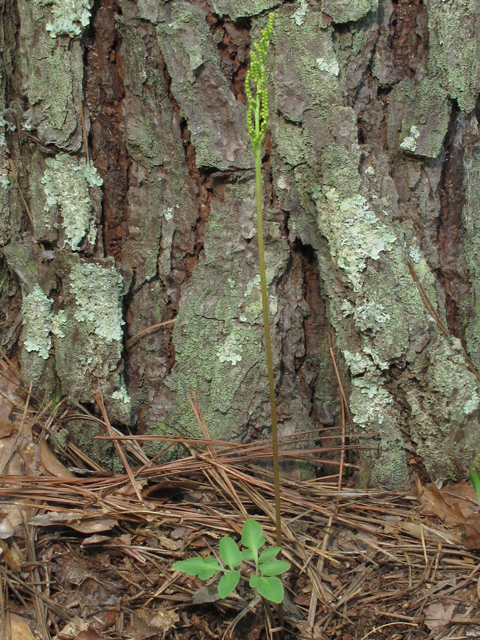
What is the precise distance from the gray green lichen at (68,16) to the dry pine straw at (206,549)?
4.05 feet

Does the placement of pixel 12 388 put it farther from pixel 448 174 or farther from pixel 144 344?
pixel 448 174

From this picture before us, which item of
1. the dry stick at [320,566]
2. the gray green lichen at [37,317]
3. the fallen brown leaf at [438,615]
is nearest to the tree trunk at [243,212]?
the gray green lichen at [37,317]

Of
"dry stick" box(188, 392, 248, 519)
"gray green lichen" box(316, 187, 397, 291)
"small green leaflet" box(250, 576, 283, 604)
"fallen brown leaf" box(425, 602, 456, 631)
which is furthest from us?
"gray green lichen" box(316, 187, 397, 291)

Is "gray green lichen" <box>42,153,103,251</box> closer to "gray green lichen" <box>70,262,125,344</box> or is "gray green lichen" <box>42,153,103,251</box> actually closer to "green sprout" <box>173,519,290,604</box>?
"gray green lichen" <box>70,262,125,344</box>

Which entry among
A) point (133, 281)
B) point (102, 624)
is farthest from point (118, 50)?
point (102, 624)

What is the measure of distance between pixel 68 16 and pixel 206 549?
173 cm

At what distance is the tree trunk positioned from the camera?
1645mm

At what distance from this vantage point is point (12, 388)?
1.80m

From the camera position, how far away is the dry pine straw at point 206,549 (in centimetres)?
127

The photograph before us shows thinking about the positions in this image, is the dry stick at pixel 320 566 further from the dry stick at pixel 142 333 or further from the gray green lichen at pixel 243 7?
the gray green lichen at pixel 243 7

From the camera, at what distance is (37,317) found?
176 cm

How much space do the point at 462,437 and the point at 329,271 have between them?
72 cm

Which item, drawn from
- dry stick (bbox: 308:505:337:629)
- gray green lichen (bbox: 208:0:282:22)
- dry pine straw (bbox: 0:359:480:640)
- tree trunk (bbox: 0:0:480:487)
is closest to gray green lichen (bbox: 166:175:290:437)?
tree trunk (bbox: 0:0:480:487)

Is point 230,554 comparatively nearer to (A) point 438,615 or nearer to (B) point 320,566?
(B) point 320,566
